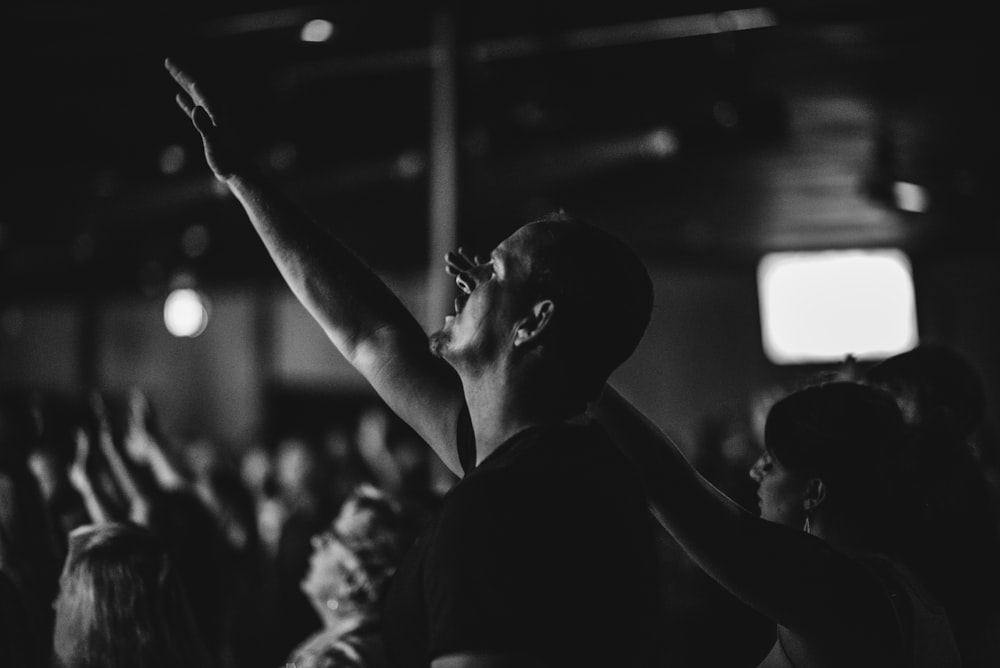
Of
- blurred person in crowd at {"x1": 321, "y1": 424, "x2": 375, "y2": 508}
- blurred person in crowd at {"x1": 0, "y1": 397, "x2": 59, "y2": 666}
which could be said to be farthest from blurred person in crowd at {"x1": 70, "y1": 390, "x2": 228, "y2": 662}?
blurred person in crowd at {"x1": 321, "y1": 424, "x2": 375, "y2": 508}

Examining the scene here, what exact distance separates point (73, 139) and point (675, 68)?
467cm

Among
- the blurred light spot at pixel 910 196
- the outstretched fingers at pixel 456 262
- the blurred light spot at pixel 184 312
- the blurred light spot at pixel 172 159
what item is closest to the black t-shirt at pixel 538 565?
the outstretched fingers at pixel 456 262

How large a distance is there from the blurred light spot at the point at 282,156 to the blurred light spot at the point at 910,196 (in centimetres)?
492

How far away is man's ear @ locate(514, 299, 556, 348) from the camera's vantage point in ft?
4.49

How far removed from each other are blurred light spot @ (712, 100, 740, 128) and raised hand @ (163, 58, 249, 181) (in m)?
4.85

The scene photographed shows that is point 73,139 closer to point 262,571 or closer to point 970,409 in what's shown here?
point 262,571

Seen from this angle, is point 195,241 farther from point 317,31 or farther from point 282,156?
point 317,31

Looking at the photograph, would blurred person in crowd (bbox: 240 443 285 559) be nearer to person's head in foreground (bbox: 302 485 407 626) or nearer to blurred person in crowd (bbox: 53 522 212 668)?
person's head in foreground (bbox: 302 485 407 626)

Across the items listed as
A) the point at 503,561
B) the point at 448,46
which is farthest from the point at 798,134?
the point at 503,561

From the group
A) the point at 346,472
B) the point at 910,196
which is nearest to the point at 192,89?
the point at 346,472

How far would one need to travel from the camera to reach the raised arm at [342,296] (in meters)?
1.70

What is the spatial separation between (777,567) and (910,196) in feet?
27.4

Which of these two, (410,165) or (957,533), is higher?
(410,165)

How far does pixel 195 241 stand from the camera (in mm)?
10805
